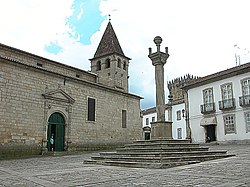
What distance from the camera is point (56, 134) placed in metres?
18.3

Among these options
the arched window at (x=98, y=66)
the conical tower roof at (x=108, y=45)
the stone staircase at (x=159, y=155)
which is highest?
the conical tower roof at (x=108, y=45)

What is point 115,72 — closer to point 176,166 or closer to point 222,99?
point 222,99

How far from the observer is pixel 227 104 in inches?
925

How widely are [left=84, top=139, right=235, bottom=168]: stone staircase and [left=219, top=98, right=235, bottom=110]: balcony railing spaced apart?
12.8 meters

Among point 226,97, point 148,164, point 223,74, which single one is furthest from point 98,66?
point 148,164

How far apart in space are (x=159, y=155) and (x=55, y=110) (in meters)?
10.9

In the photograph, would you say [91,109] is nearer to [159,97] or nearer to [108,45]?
[159,97]

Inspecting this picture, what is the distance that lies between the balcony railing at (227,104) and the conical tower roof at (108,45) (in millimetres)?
14241

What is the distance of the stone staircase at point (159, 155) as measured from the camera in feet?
28.7

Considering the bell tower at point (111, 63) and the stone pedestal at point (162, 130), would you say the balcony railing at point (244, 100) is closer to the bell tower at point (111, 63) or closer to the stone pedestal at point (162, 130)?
the stone pedestal at point (162, 130)

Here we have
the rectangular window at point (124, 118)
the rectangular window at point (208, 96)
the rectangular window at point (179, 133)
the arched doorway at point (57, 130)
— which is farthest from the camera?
the rectangular window at point (179, 133)

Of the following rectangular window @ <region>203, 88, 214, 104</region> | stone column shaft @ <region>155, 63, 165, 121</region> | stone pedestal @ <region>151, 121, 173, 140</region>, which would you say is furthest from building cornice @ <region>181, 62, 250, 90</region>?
stone pedestal @ <region>151, 121, 173, 140</region>

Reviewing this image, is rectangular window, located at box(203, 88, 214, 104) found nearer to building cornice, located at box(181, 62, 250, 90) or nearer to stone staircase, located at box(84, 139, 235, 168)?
building cornice, located at box(181, 62, 250, 90)

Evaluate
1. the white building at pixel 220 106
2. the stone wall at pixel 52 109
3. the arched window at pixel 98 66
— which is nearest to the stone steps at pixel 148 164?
the stone wall at pixel 52 109
